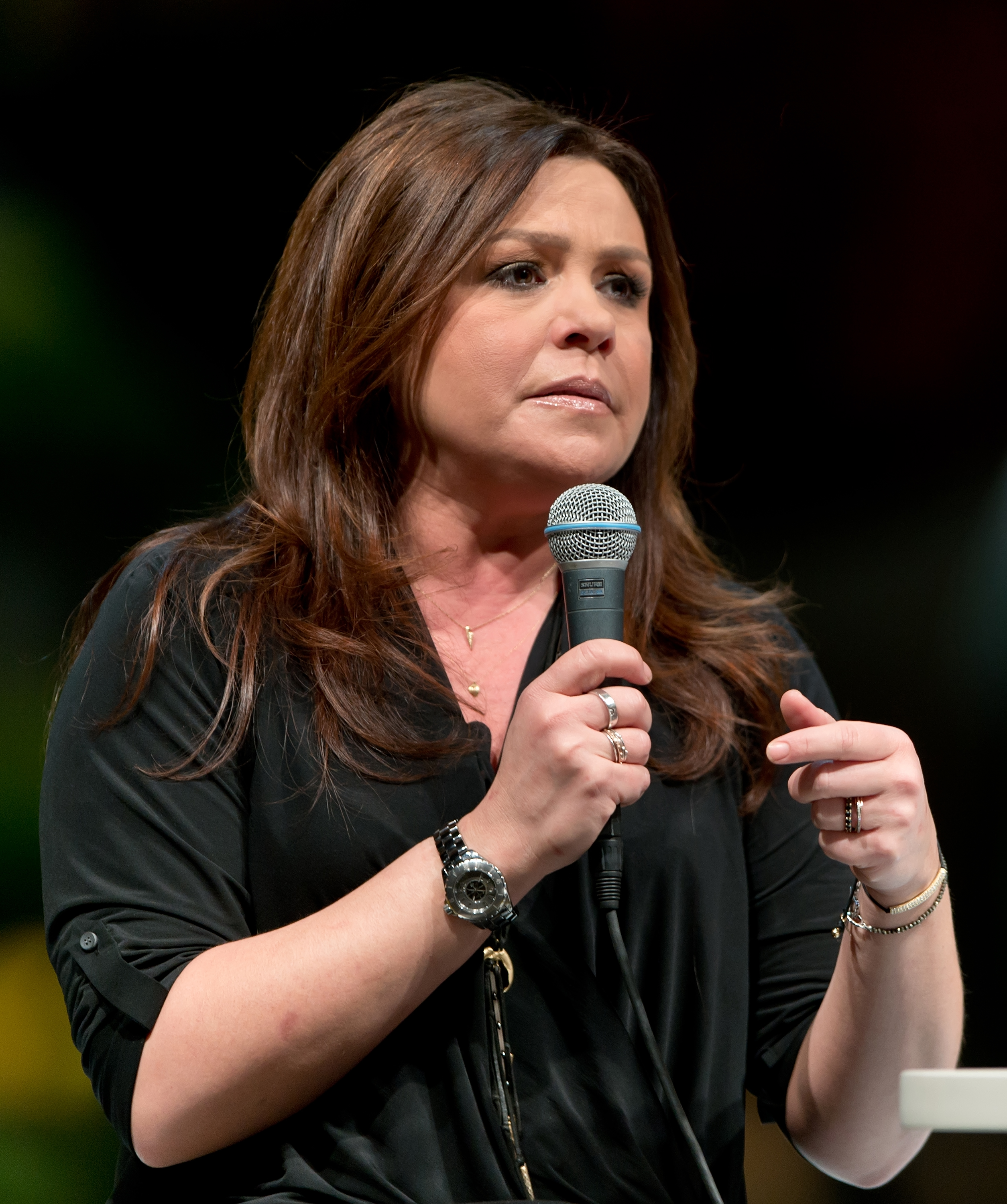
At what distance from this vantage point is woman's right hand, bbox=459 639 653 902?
107 cm

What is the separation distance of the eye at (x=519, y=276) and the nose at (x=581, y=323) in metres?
0.04

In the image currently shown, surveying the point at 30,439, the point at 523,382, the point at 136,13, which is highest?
the point at 136,13

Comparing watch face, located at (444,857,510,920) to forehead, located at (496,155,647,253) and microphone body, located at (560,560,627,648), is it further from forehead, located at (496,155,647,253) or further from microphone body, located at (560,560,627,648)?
forehead, located at (496,155,647,253)

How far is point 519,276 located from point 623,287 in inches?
7.2

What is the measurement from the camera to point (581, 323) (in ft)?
4.89

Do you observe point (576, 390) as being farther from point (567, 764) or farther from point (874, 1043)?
point (874, 1043)

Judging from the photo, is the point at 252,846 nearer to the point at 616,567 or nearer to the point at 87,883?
the point at 87,883

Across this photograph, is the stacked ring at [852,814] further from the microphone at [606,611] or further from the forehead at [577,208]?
the forehead at [577,208]

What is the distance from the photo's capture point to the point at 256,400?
1739 millimetres

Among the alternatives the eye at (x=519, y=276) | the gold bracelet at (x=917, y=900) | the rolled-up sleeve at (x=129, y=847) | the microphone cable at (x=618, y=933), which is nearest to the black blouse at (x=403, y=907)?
the rolled-up sleeve at (x=129, y=847)

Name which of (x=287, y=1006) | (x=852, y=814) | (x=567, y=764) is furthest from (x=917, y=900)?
(x=287, y=1006)

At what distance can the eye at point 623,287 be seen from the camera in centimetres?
161

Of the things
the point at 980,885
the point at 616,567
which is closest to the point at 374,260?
the point at 616,567

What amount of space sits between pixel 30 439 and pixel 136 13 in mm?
818
